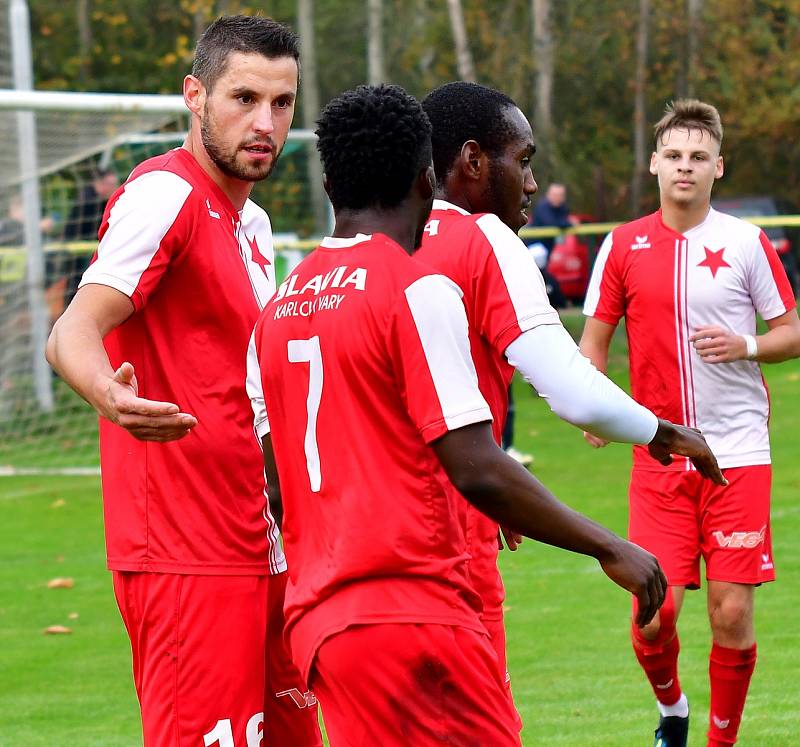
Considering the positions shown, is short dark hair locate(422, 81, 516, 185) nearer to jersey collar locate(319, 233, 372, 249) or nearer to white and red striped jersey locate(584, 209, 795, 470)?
jersey collar locate(319, 233, 372, 249)

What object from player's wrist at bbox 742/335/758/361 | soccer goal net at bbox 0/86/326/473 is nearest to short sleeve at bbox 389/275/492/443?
player's wrist at bbox 742/335/758/361

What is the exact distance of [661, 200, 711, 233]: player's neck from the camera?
21.4ft

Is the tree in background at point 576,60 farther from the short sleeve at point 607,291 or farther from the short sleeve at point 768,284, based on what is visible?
the short sleeve at point 768,284

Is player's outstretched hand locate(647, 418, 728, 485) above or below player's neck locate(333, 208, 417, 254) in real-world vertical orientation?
below

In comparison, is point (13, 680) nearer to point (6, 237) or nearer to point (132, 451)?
point (132, 451)

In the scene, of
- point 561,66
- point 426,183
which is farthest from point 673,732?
point 561,66

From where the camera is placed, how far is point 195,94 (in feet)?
14.0

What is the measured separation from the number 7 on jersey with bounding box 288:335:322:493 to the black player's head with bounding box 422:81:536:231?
1169 millimetres

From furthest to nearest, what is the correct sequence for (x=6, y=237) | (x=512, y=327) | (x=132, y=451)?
(x=6, y=237) → (x=132, y=451) → (x=512, y=327)

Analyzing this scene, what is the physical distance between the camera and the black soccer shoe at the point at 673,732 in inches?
241

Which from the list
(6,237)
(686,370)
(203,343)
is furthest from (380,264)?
(6,237)

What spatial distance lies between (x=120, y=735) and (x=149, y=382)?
2943mm

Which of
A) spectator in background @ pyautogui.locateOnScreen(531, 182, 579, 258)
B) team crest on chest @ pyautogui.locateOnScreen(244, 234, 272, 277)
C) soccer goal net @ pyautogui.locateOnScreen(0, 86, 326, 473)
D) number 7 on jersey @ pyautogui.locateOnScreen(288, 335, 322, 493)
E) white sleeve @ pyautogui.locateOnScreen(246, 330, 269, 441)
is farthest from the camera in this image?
spectator in background @ pyautogui.locateOnScreen(531, 182, 579, 258)

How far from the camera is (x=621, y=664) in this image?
24.6 ft
